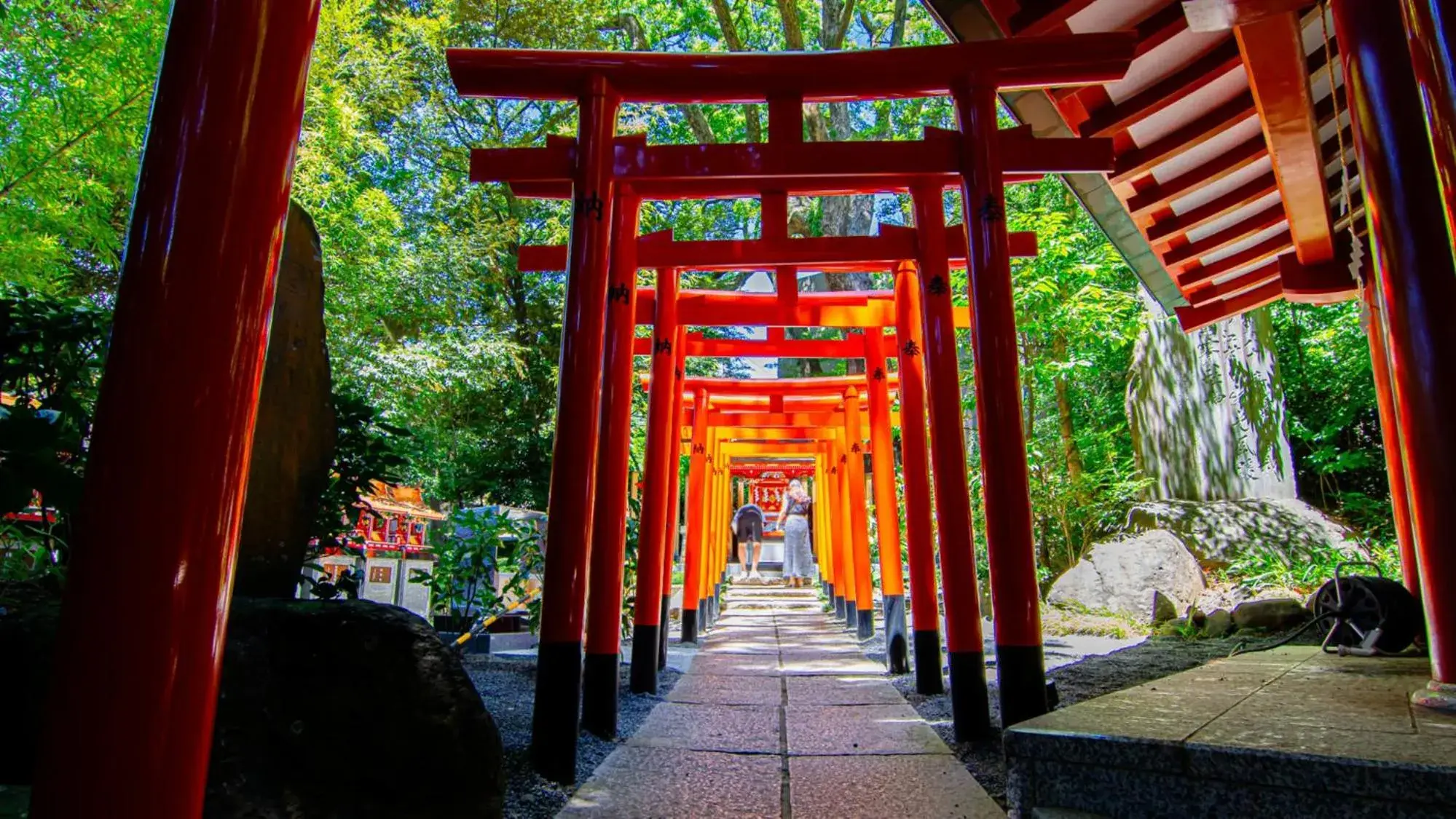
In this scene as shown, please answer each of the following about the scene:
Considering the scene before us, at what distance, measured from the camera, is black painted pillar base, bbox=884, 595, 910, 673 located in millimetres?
6016

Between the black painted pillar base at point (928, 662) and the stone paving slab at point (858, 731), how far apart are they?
499 mm

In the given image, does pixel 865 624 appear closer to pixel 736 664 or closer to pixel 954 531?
pixel 736 664

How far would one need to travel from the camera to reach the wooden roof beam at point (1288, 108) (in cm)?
297

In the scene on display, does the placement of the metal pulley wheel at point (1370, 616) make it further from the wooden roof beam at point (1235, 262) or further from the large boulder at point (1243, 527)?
the large boulder at point (1243, 527)

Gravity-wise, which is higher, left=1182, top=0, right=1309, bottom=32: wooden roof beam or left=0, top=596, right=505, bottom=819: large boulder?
left=1182, top=0, right=1309, bottom=32: wooden roof beam

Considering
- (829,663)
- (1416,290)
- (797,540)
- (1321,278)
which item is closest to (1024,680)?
(1416,290)

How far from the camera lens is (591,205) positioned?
337 cm

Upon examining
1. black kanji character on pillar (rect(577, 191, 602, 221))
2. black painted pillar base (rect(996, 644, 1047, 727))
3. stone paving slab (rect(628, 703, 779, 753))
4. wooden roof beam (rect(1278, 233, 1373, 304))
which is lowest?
stone paving slab (rect(628, 703, 779, 753))

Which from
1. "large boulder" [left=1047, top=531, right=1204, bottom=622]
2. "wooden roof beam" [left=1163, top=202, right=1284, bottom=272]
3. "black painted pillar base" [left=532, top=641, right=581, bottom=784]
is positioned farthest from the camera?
"large boulder" [left=1047, top=531, right=1204, bottom=622]

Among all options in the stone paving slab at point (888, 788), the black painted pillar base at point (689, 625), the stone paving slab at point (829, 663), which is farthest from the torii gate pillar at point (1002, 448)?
the black painted pillar base at point (689, 625)

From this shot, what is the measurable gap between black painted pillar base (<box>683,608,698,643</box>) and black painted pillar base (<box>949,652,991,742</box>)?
4.95 metres

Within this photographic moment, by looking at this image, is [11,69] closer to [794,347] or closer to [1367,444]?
[794,347]

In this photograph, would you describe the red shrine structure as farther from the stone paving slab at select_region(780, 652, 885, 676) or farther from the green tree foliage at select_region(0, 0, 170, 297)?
the green tree foliage at select_region(0, 0, 170, 297)

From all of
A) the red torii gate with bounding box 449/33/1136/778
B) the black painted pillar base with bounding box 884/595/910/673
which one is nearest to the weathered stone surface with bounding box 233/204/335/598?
the red torii gate with bounding box 449/33/1136/778
